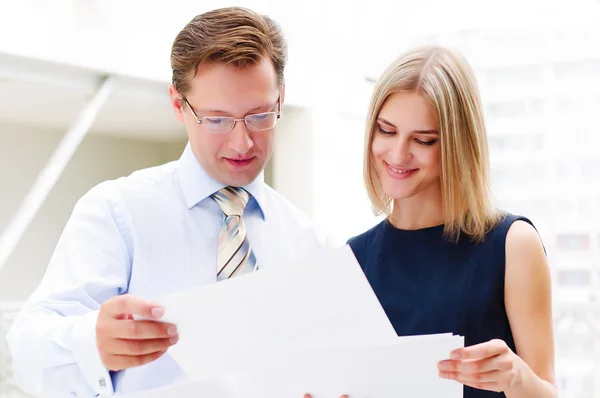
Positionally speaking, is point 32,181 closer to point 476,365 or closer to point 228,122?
point 228,122

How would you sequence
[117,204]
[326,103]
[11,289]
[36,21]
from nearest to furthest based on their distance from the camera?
1. [117,204]
2. [36,21]
3. [11,289]
4. [326,103]

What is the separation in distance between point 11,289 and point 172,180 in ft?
Result: 6.19

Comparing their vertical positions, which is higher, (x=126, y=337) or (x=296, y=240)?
(x=296, y=240)

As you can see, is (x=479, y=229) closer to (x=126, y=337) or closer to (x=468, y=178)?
(x=468, y=178)

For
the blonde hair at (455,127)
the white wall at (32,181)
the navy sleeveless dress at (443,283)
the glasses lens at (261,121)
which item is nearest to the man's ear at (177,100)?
the glasses lens at (261,121)

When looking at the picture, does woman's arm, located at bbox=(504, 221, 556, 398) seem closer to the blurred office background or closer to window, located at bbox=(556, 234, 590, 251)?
the blurred office background

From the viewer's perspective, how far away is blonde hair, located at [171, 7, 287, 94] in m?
1.54

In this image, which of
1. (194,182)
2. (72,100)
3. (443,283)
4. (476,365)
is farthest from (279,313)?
(72,100)

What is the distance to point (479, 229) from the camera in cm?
147

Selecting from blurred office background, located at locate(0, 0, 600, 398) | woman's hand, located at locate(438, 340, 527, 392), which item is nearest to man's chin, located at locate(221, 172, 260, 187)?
woman's hand, located at locate(438, 340, 527, 392)

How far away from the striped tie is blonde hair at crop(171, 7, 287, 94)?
0.24 meters

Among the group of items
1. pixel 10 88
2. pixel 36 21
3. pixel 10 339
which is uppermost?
pixel 36 21

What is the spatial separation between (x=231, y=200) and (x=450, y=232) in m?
0.45

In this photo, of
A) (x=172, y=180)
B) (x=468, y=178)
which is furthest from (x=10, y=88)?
(x=468, y=178)
